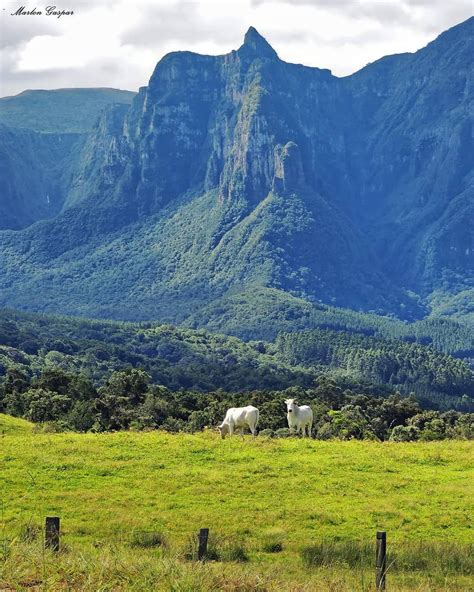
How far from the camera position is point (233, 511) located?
3178cm

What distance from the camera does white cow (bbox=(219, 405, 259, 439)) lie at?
142 feet

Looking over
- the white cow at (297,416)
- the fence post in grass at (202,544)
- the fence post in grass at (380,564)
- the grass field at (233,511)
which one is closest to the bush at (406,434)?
the white cow at (297,416)

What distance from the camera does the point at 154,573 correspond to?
21.2 metres

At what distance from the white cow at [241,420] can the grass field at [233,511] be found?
0.78m

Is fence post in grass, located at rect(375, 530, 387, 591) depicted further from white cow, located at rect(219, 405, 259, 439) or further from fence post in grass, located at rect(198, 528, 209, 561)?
white cow, located at rect(219, 405, 259, 439)

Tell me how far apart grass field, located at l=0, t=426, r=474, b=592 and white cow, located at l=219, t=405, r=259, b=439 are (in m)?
0.78

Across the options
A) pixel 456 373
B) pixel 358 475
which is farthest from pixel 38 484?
pixel 456 373

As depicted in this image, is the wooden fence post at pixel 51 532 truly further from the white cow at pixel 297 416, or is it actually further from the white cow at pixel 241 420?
the white cow at pixel 297 416

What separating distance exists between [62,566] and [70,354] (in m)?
165

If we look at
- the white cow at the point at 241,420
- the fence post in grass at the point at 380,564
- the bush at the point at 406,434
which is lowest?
the fence post in grass at the point at 380,564

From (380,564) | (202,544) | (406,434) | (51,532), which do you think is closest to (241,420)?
(202,544)

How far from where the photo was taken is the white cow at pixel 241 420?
4328cm

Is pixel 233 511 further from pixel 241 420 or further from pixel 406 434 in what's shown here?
pixel 406 434

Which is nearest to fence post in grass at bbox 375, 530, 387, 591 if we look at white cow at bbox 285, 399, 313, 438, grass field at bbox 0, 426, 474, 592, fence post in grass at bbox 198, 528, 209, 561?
grass field at bbox 0, 426, 474, 592
